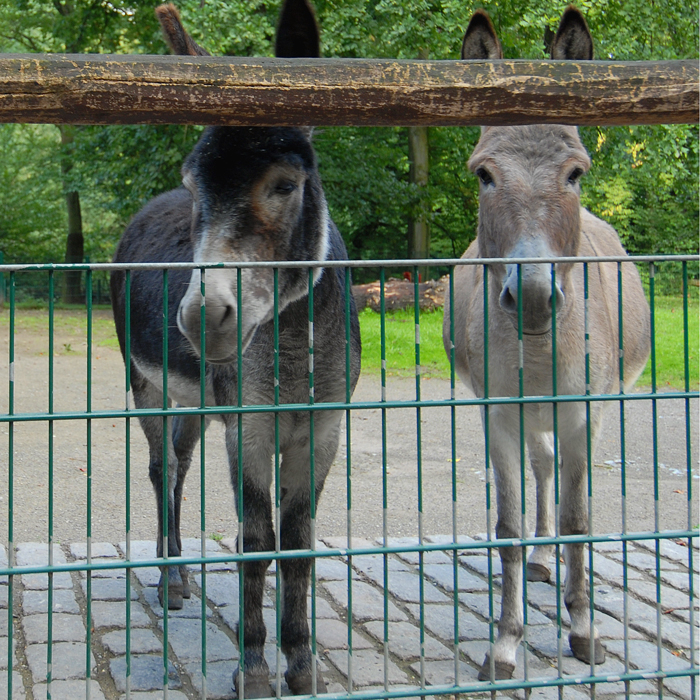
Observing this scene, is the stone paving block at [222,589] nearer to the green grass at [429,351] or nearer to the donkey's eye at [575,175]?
the donkey's eye at [575,175]

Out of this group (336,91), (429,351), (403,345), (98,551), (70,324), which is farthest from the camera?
(70,324)

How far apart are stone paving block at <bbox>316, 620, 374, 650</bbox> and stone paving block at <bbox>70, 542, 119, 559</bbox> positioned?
55.5 inches

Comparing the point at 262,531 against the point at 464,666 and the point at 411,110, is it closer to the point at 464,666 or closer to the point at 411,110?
the point at 464,666

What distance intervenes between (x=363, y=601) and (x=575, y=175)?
2330 millimetres

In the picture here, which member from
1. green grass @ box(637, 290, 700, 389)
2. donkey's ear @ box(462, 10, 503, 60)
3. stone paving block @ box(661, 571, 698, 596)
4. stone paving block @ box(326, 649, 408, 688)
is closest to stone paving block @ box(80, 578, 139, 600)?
stone paving block @ box(326, 649, 408, 688)

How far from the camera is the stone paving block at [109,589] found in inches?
170

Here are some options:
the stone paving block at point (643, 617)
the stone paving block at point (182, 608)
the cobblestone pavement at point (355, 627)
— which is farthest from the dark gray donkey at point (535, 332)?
the stone paving block at point (182, 608)

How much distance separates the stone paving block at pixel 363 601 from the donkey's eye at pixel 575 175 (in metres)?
2.20

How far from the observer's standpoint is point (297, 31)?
374 cm

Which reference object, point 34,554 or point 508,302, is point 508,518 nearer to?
point 508,302

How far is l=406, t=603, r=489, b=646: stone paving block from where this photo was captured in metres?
3.90

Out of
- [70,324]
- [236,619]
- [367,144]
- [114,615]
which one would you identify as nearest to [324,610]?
[236,619]

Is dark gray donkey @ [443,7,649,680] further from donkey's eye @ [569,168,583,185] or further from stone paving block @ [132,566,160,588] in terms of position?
stone paving block @ [132,566,160,588]

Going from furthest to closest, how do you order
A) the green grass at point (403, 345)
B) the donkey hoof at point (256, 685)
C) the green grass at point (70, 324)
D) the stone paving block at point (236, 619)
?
the green grass at point (70, 324) → the green grass at point (403, 345) → the stone paving block at point (236, 619) → the donkey hoof at point (256, 685)
